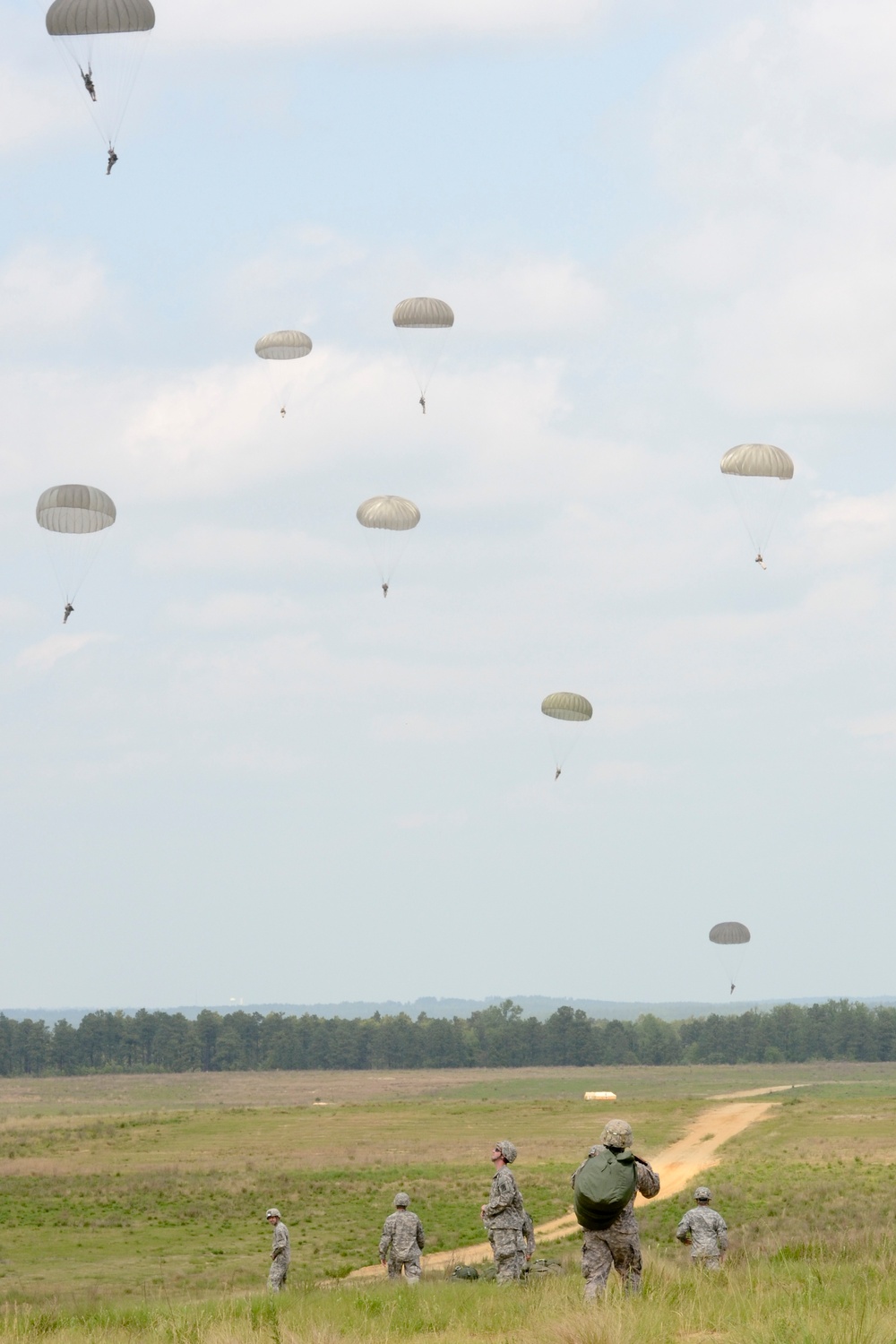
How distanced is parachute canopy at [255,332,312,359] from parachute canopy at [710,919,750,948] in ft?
128

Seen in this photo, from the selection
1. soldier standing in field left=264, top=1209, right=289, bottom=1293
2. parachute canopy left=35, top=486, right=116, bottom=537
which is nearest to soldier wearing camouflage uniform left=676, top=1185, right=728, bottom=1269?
soldier standing in field left=264, top=1209, right=289, bottom=1293

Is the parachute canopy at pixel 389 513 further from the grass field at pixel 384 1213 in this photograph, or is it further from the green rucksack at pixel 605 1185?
the green rucksack at pixel 605 1185

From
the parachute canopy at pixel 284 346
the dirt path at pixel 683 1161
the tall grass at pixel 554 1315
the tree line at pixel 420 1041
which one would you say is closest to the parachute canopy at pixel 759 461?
the parachute canopy at pixel 284 346

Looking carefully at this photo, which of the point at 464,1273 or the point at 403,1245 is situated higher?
the point at 403,1245

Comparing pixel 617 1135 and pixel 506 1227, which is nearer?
pixel 617 1135

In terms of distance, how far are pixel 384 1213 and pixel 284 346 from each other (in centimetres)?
3307

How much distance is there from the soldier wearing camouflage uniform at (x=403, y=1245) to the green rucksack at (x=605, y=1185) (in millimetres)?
6448

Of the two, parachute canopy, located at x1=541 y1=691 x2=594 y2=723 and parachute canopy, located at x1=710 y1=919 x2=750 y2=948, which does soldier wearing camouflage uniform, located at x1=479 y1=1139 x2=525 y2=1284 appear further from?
parachute canopy, located at x1=710 y1=919 x2=750 y2=948

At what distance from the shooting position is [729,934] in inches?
3086

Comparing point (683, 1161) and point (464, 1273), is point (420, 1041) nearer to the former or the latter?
point (683, 1161)

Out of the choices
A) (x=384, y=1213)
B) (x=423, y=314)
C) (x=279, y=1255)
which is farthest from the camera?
(x=423, y=314)

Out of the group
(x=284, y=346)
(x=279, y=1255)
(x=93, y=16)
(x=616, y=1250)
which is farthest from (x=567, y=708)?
(x=616, y=1250)

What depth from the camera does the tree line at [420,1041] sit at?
164 m

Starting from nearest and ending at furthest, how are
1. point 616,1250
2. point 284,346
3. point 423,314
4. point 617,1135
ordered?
point 617,1135 → point 616,1250 → point 423,314 → point 284,346
